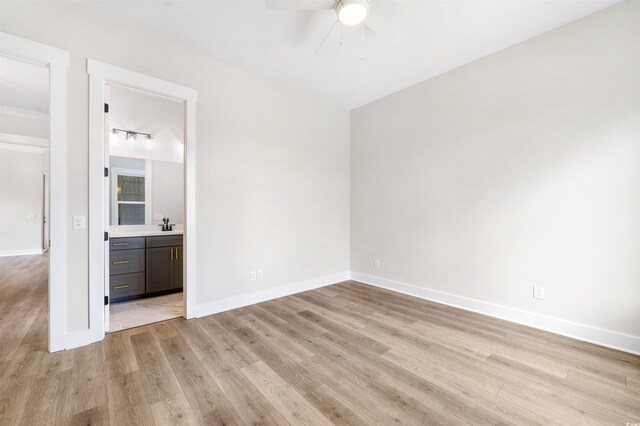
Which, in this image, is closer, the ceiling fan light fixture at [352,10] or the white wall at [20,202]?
the ceiling fan light fixture at [352,10]

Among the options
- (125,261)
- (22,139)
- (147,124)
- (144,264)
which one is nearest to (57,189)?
(125,261)

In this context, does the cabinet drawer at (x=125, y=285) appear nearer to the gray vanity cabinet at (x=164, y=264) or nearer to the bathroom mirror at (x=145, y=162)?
the gray vanity cabinet at (x=164, y=264)

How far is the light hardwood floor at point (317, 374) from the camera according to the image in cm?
153

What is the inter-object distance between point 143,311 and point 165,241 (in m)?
1.03

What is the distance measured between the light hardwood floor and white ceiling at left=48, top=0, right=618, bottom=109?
293cm

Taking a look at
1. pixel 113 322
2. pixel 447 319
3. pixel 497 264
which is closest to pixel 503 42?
pixel 497 264

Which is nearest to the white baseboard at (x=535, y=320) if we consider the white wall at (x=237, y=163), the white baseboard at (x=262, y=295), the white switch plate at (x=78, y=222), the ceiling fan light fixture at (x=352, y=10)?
the white baseboard at (x=262, y=295)

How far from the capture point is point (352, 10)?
1.94 meters

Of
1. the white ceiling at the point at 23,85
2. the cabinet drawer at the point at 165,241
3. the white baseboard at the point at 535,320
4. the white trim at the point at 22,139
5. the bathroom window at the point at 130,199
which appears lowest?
the white baseboard at the point at 535,320

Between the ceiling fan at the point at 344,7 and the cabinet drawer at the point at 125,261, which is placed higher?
the ceiling fan at the point at 344,7

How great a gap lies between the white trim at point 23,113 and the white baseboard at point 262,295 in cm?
528

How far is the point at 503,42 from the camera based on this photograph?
2.75 meters

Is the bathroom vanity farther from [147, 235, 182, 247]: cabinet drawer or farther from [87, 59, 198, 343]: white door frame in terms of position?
[87, 59, 198, 343]: white door frame

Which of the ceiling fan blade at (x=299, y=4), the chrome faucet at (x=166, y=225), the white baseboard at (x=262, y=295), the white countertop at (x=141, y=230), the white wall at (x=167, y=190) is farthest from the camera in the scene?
the white wall at (x=167, y=190)
